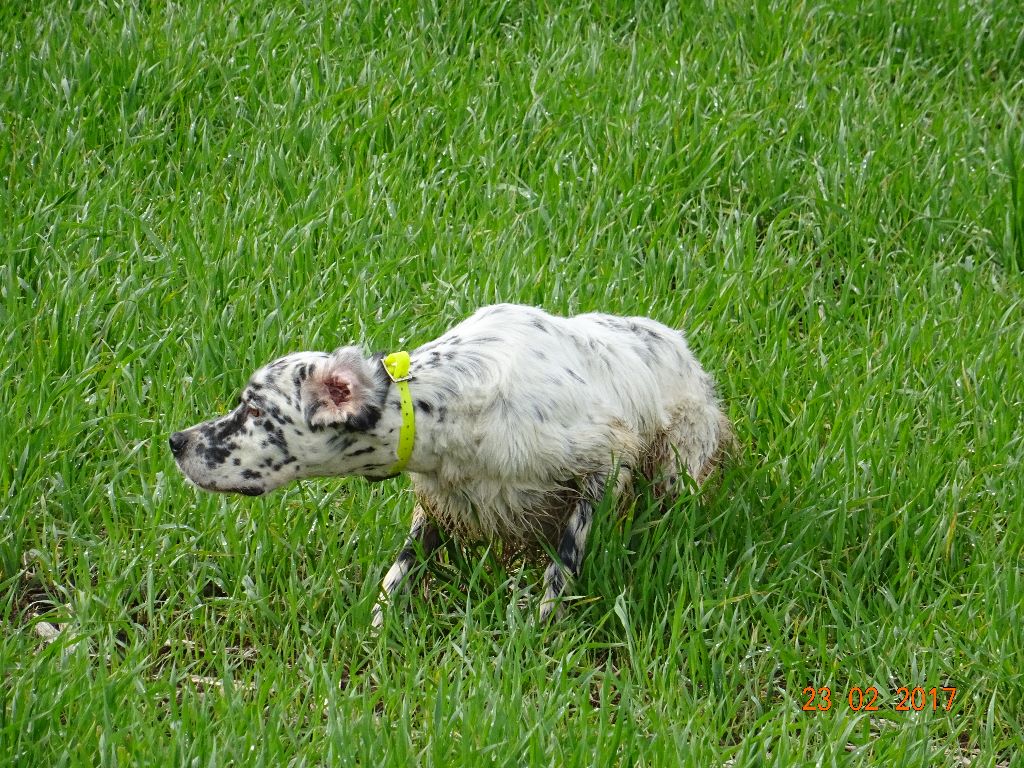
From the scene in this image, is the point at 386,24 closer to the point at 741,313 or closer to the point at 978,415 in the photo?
the point at 741,313

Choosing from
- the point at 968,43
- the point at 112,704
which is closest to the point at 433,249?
the point at 112,704

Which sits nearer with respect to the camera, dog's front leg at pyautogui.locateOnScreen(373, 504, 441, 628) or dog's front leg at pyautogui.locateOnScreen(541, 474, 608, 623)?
dog's front leg at pyautogui.locateOnScreen(541, 474, 608, 623)

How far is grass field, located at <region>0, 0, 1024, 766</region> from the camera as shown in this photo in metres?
3.89

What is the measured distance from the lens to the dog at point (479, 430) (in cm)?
400

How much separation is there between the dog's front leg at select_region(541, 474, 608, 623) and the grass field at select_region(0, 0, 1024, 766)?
0.26 ft

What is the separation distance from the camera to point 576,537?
14.1ft

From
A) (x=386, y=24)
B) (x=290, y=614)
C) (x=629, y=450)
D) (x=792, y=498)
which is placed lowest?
(x=290, y=614)

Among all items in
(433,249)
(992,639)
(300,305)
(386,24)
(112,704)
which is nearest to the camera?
(112,704)

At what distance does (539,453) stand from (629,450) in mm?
337

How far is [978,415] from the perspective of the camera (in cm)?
513

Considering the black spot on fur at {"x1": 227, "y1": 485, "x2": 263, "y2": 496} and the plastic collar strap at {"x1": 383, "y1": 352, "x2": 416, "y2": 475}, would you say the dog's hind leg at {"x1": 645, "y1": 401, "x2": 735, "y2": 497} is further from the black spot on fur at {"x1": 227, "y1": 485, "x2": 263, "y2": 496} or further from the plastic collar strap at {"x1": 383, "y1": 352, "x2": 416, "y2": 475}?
the black spot on fur at {"x1": 227, "y1": 485, "x2": 263, "y2": 496}

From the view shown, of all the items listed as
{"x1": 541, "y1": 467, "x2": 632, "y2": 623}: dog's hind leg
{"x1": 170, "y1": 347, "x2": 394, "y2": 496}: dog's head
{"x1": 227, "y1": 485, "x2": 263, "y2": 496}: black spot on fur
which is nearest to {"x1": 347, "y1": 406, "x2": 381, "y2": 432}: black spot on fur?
{"x1": 170, "y1": 347, "x2": 394, "y2": 496}: dog's head

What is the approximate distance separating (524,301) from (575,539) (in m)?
1.52

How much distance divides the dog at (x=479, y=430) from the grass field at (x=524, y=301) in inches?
6.4
